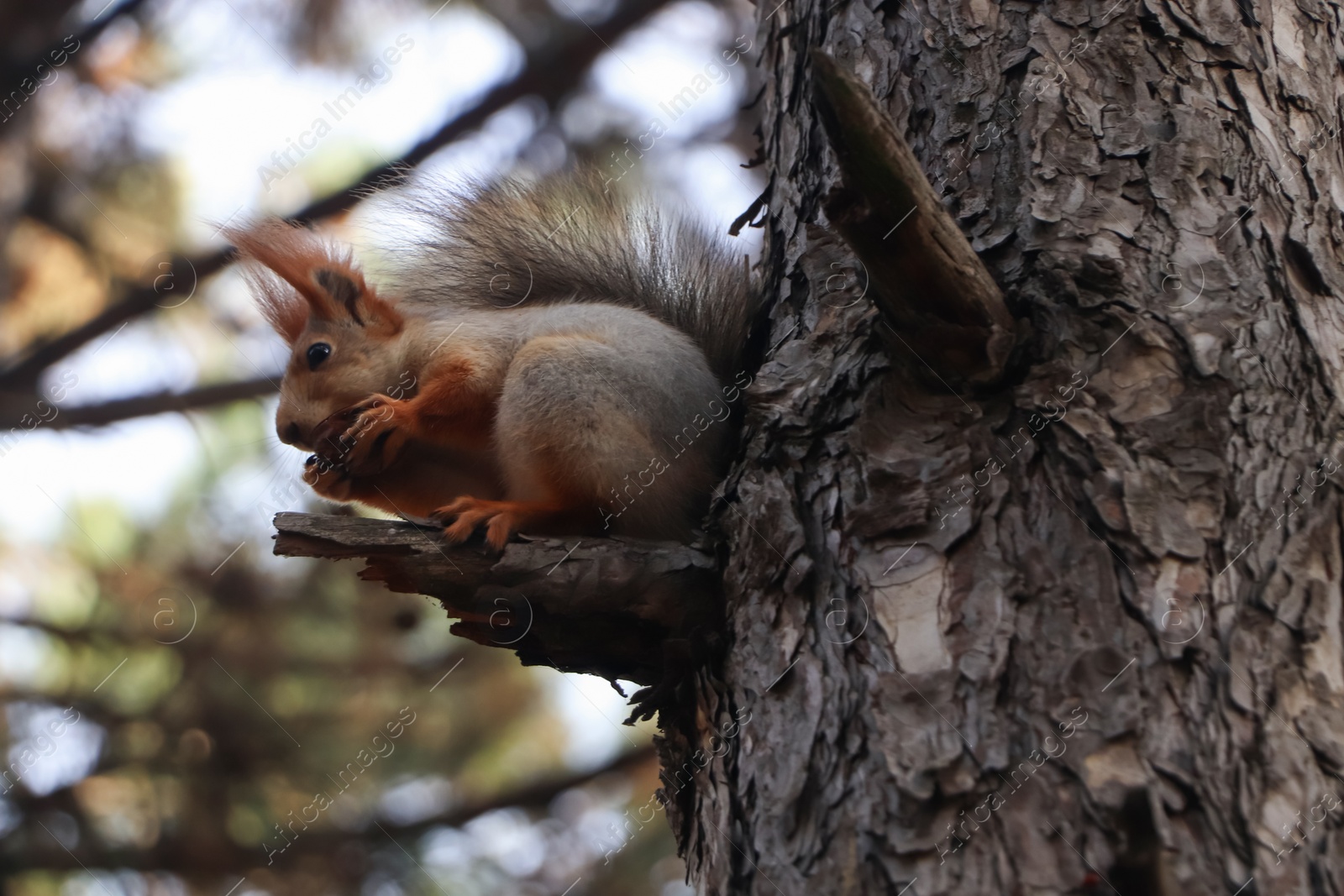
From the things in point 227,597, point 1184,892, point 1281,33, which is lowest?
point 1184,892

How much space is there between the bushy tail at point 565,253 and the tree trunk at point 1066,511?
19.2 inches

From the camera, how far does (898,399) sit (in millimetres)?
1520

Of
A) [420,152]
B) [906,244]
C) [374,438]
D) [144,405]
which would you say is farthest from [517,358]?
[144,405]

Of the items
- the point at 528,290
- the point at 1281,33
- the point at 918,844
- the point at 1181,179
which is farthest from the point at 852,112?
the point at 528,290

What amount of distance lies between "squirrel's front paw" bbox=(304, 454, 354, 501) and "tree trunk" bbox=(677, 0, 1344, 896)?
0.96 metres

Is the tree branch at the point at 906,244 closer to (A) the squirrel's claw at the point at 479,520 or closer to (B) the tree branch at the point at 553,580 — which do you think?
(B) the tree branch at the point at 553,580

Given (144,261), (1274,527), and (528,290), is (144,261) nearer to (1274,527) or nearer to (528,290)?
(528,290)

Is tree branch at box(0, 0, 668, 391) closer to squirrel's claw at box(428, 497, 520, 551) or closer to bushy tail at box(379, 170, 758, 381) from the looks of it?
bushy tail at box(379, 170, 758, 381)

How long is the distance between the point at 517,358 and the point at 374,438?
318 millimetres

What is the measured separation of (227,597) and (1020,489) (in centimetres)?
265

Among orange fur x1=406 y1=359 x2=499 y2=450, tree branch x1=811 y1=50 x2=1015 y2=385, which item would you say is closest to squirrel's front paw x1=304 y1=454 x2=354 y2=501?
orange fur x1=406 y1=359 x2=499 y2=450

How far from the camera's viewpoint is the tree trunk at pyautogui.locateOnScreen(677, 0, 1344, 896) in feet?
3.75

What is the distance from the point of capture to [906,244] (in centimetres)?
132

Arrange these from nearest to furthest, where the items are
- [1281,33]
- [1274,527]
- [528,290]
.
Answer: [1274,527] < [1281,33] < [528,290]
